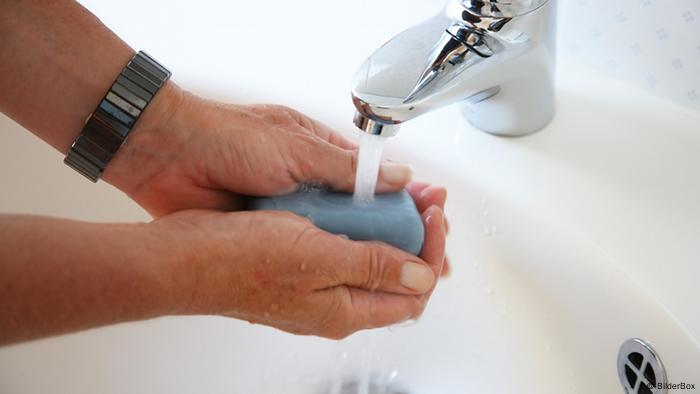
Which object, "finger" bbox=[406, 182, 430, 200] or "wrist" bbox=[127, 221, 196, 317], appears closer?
"wrist" bbox=[127, 221, 196, 317]

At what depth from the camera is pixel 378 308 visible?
39 centimetres

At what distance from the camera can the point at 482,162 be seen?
18.2 inches

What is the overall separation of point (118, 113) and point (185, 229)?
90mm

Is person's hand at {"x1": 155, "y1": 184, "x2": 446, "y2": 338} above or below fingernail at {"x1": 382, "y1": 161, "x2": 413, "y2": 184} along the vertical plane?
below

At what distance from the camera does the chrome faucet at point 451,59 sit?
1.11 ft

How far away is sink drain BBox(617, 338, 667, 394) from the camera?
0.36m

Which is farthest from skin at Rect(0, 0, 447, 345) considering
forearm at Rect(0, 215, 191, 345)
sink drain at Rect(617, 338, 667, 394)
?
sink drain at Rect(617, 338, 667, 394)

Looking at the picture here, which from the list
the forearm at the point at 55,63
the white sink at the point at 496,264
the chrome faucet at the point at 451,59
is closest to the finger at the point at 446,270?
the white sink at the point at 496,264

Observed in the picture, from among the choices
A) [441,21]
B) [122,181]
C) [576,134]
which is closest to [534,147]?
[576,134]

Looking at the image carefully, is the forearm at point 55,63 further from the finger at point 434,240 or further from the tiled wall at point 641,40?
the tiled wall at point 641,40

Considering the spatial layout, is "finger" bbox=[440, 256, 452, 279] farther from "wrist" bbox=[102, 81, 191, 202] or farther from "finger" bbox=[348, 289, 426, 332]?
"wrist" bbox=[102, 81, 191, 202]

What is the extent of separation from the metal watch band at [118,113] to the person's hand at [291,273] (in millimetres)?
61

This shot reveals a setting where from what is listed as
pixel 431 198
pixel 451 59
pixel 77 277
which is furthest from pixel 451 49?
pixel 77 277

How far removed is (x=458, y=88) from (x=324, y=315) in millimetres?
146
